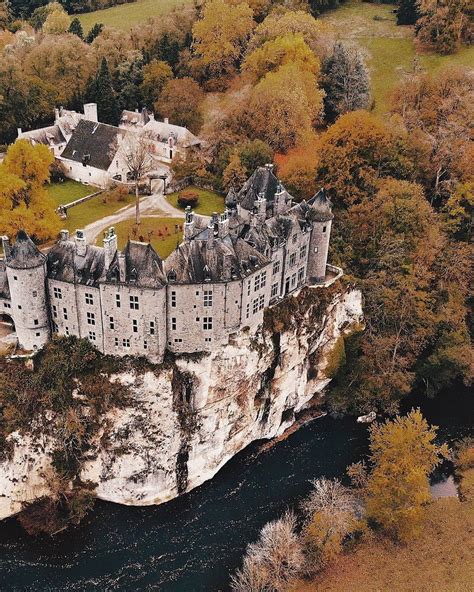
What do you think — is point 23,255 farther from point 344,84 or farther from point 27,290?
point 344,84

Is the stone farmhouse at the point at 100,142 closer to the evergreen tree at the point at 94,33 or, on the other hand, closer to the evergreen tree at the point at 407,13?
the evergreen tree at the point at 94,33

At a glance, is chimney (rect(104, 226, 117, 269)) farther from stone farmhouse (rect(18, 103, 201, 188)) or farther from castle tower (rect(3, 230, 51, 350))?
stone farmhouse (rect(18, 103, 201, 188))

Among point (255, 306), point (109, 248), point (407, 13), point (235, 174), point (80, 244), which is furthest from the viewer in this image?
point (407, 13)

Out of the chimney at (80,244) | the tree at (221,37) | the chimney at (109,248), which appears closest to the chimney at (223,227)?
the chimney at (109,248)

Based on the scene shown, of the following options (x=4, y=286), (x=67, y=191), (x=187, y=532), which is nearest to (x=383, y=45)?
(x=67, y=191)

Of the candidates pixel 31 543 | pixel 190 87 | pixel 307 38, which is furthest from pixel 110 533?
pixel 307 38
